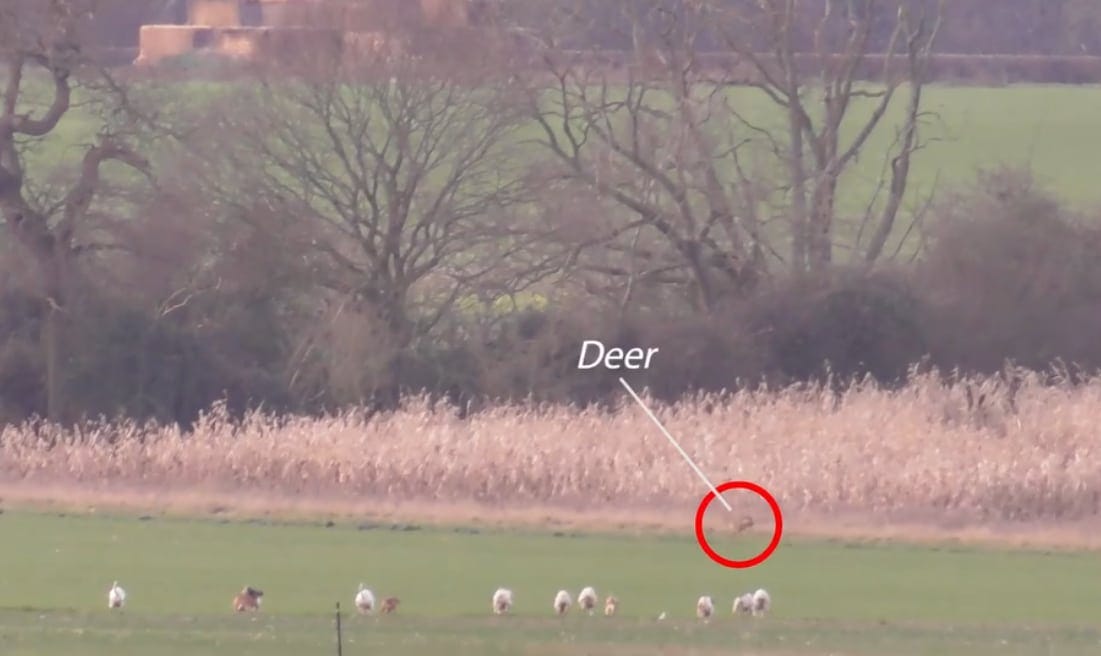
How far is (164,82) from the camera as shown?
24.9 meters

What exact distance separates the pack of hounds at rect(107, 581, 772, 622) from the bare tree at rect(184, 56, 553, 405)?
1440cm

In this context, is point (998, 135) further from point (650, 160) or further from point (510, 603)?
point (510, 603)

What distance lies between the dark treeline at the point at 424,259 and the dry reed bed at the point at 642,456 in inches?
130

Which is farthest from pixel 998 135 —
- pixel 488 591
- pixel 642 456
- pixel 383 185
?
pixel 488 591

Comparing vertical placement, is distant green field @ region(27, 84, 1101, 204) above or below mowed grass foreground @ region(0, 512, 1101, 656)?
above

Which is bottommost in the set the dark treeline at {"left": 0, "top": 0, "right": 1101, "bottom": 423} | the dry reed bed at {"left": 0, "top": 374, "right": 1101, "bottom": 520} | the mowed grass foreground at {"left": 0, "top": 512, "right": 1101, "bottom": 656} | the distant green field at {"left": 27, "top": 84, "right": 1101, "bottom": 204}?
the mowed grass foreground at {"left": 0, "top": 512, "right": 1101, "bottom": 656}

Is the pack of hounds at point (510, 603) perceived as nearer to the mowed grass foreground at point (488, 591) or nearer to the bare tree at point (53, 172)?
the mowed grass foreground at point (488, 591)

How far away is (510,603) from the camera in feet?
36.1

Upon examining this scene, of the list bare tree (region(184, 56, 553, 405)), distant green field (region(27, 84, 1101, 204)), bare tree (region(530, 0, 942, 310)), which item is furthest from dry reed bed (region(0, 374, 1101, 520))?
distant green field (region(27, 84, 1101, 204))

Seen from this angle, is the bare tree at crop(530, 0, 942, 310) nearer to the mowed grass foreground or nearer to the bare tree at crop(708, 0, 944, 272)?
the bare tree at crop(708, 0, 944, 272)

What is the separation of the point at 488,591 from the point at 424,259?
14543mm

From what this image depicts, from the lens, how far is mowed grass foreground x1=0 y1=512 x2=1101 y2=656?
10.1m

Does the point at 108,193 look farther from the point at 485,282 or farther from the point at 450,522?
the point at 450,522

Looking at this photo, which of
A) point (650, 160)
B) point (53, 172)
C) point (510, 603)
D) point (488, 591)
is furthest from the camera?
point (650, 160)
